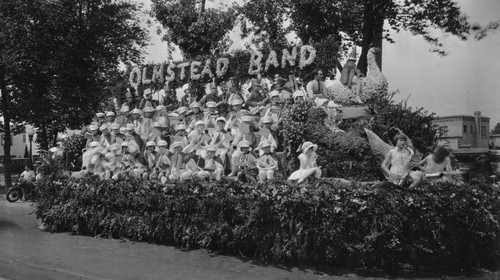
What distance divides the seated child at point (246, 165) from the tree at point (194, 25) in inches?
701

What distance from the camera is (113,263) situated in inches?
322

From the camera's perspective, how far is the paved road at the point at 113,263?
292 inches

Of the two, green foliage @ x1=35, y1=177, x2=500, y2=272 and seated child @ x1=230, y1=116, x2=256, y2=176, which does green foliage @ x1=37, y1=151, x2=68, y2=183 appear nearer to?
seated child @ x1=230, y1=116, x2=256, y2=176

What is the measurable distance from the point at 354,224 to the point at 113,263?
3.92 metres

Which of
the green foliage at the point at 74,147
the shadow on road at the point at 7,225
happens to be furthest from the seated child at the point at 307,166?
the green foliage at the point at 74,147

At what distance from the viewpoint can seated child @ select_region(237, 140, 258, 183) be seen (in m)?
10.4

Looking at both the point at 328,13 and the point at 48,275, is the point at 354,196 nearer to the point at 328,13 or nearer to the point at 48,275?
the point at 48,275

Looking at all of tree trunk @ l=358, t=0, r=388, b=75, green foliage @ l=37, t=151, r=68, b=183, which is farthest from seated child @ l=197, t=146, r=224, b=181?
tree trunk @ l=358, t=0, r=388, b=75

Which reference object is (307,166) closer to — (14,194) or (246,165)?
(246,165)

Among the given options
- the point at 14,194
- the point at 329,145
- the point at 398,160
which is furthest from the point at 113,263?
the point at 14,194

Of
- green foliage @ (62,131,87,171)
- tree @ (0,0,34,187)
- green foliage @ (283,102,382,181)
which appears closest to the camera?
green foliage @ (283,102,382,181)

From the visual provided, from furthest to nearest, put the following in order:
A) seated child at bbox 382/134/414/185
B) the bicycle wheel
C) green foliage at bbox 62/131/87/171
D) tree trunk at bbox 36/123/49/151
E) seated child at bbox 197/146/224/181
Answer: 1. tree trunk at bbox 36/123/49/151
2. the bicycle wheel
3. green foliage at bbox 62/131/87/171
4. seated child at bbox 197/146/224/181
5. seated child at bbox 382/134/414/185

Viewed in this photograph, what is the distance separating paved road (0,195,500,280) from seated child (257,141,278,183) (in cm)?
230

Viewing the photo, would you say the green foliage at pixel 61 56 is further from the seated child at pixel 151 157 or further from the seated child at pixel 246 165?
the seated child at pixel 246 165
